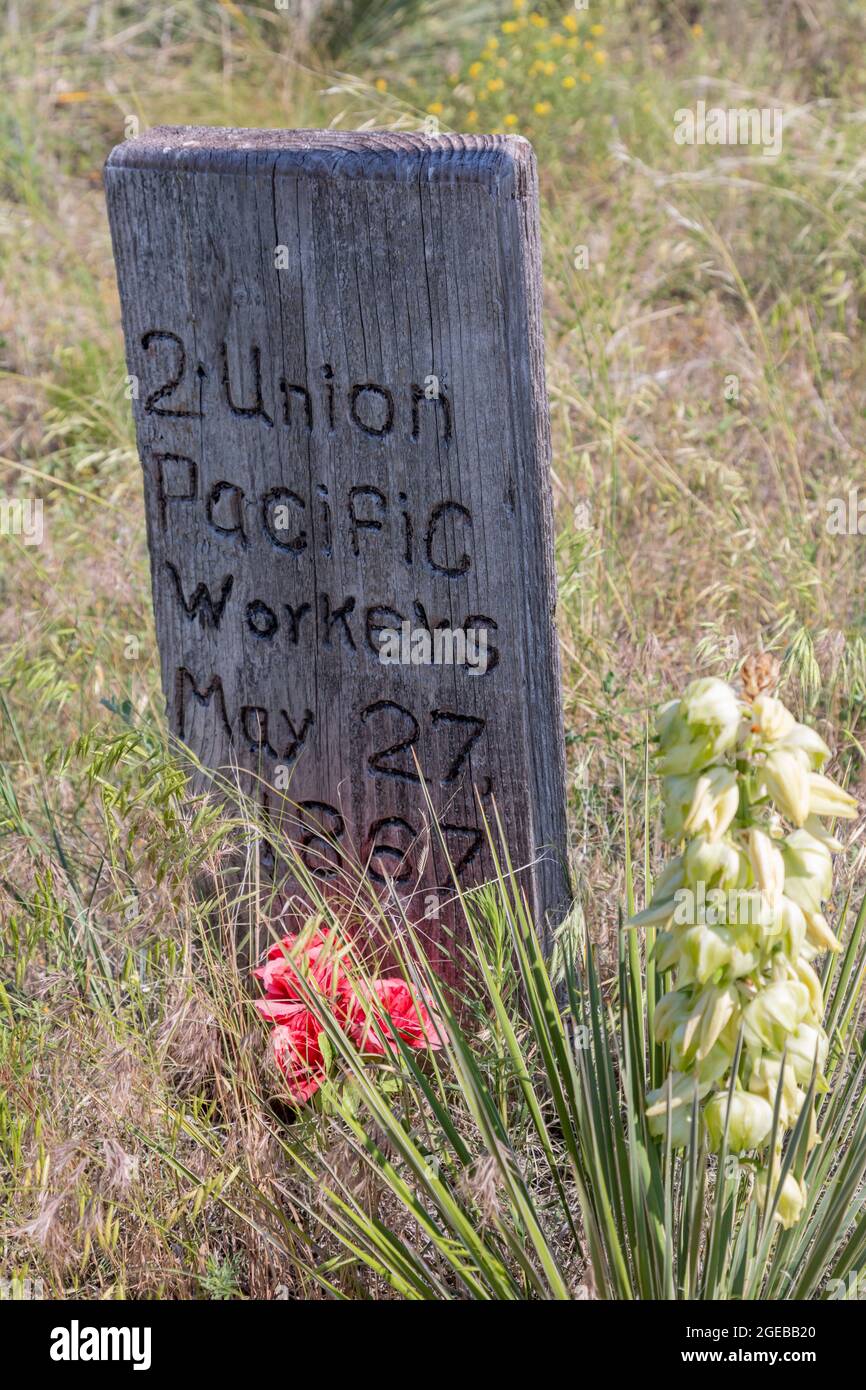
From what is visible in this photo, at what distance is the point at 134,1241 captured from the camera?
166 cm

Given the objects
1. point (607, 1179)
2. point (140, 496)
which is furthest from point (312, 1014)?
point (140, 496)

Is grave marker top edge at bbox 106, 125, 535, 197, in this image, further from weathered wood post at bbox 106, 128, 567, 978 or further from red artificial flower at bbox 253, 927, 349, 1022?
red artificial flower at bbox 253, 927, 349, 1022

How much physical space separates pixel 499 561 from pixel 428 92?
3.43m

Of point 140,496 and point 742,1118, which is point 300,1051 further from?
point 140,496

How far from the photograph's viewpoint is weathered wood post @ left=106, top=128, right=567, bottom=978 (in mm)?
1777

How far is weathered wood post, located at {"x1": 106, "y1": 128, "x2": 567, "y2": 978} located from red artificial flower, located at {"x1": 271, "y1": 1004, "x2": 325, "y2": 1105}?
0.76ft

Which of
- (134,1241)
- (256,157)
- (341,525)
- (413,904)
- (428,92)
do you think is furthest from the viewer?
(428,92)

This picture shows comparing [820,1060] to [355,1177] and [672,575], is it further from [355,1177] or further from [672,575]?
[672,575]

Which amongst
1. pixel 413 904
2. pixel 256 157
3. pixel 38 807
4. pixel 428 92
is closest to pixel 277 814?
pixel 413 904

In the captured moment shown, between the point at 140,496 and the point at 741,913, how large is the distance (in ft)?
8.68

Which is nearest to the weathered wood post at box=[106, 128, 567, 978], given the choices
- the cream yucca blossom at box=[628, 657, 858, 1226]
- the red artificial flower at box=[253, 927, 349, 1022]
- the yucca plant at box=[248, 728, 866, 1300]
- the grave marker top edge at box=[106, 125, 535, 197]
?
the grave marker top edge at box=[106, 125, 535, 197]

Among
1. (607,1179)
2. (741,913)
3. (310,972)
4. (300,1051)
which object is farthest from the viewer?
(300,1051)

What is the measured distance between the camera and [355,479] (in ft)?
6.35

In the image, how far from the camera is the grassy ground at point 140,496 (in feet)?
5.71
